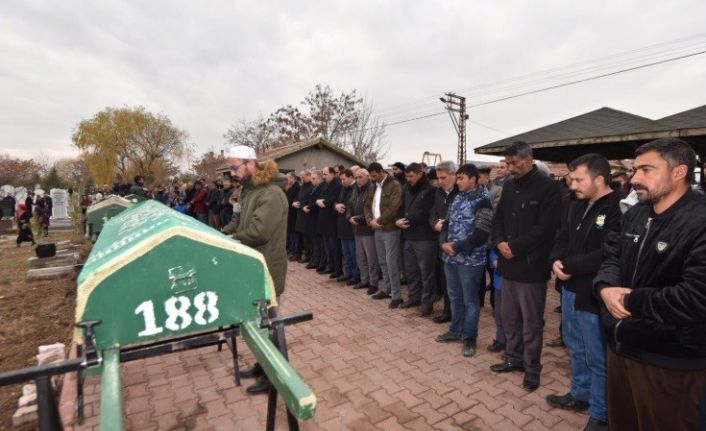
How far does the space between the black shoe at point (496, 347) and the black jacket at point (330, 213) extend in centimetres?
377

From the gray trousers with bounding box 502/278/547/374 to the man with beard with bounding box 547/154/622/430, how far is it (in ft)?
0.77

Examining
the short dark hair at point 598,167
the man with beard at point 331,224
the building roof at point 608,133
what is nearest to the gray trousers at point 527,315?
the short dark hair at point 598,167

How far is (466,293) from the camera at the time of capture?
13.4 feet

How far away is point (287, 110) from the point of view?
3597 cm

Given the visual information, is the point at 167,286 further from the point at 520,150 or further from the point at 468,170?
the point at 468,170

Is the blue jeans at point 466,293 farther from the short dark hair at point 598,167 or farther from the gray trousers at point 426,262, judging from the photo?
the short dark hair at point 598,167

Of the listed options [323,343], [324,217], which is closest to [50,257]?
[324,217]

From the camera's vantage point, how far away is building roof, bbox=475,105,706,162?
516 centimetres

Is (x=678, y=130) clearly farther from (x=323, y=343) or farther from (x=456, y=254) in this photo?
(x=323, y=343)

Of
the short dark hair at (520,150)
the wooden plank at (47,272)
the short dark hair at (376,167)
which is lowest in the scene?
the wooden plank at (47,272)

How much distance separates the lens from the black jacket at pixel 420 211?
508 centimetres

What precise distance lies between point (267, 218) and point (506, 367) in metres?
2.54

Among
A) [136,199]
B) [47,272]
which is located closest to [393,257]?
[136,199]

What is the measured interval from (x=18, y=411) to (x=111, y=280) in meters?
2.35
